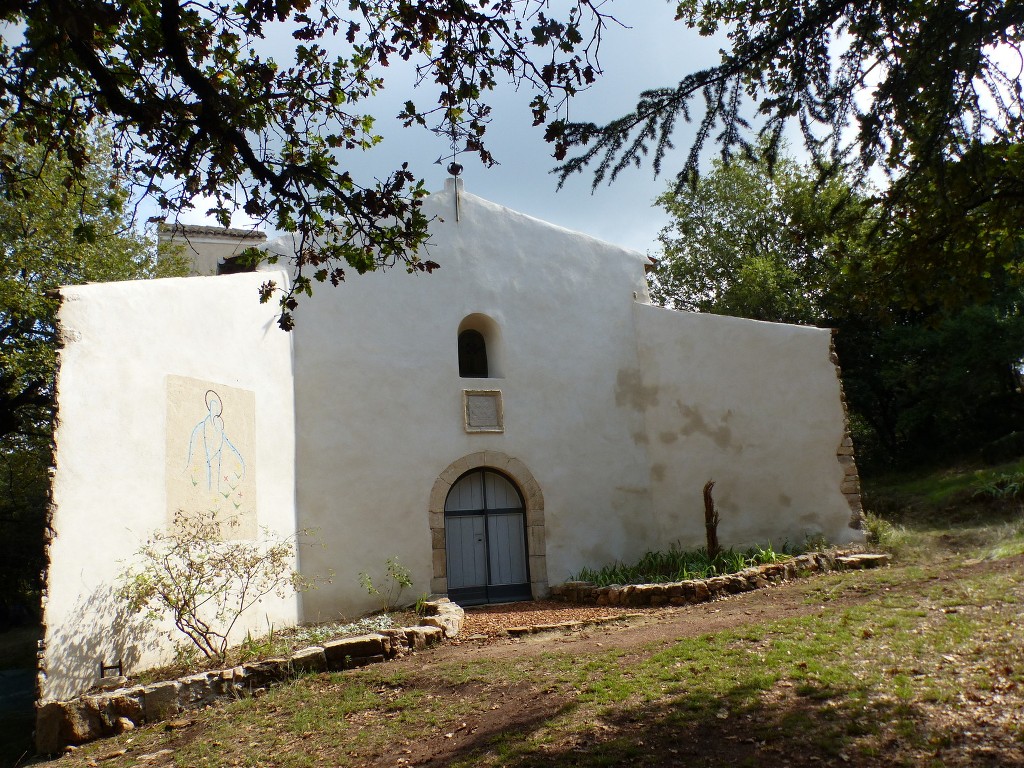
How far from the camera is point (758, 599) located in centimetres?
797

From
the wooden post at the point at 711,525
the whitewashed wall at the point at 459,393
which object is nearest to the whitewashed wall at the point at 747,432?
the whitewashed wall at the point at 459,393

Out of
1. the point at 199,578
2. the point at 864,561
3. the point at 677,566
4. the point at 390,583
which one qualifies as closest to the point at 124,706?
the point at 199,578

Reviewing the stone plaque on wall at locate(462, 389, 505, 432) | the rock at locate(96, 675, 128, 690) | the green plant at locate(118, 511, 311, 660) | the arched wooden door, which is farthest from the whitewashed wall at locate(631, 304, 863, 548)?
the rock at locate(96, 675, 128, 690)

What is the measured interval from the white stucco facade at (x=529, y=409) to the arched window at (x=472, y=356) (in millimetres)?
335

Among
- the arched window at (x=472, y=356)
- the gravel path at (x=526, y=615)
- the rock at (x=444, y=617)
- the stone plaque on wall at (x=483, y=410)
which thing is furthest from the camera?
the arched window at (x=472, y=356)

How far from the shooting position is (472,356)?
11.2 meters

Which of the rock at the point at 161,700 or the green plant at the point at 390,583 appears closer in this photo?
the rock at the point at 161,700

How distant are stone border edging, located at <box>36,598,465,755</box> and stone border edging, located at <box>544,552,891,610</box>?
8.45 feet

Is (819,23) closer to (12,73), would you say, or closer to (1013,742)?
(1013,742)

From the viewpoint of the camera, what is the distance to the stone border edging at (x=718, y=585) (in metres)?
8.52

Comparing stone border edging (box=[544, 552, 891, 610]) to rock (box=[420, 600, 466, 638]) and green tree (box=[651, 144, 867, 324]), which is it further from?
green tree (box=[651, 144, 867, 324])

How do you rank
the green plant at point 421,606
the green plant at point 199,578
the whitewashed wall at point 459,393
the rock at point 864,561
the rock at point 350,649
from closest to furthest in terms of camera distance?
1. the green plant at point 199,578
2. the rock at point 350,649
3. the green plant at point 421,606
4. the rock at point 864,561
5. the whitewashed wall at point 459,393

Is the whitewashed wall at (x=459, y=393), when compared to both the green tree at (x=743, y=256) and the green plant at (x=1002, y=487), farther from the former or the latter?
the green tree at (x=743, y=256)

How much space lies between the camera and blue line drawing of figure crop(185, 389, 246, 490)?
6910mm
